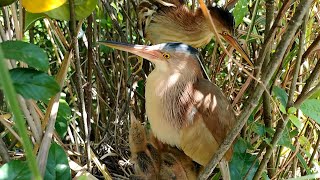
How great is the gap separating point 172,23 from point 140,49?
2.24ft

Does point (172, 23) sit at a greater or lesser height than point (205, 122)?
greater

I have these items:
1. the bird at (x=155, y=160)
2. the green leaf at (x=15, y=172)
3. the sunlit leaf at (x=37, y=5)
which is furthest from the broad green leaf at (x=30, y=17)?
the bird at (x=155, y=160)

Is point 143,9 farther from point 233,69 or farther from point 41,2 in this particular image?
point 41,2

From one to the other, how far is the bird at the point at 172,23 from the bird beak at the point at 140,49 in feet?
1.69

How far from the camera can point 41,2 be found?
0.59 metres

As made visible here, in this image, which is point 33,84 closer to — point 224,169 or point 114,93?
point 224,169

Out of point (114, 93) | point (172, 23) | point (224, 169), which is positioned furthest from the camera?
point (172, 23)

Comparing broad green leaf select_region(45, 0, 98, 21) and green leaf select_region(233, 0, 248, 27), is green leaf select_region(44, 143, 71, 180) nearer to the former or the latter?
broad green leaf select_region(45, 0, 98, 21)

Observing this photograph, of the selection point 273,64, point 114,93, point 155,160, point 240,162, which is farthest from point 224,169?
point 114,93

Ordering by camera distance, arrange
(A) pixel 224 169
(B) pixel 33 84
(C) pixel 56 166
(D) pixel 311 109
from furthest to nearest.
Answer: (A) pixel 224 169 < (D) pixel 311 109 < (C) pixel 56 166 < (B) pixel 33 84

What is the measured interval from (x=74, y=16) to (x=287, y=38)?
1.10 feet

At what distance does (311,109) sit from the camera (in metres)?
0.82

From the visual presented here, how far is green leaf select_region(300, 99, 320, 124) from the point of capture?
81cm

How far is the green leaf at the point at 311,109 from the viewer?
0.81m
